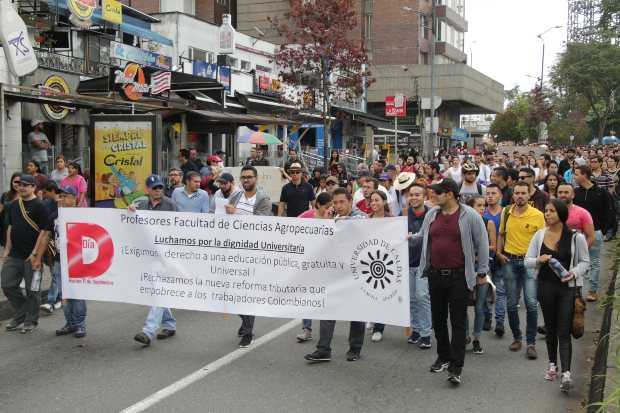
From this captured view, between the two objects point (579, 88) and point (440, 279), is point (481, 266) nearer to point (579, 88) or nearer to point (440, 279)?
point (440, 279)

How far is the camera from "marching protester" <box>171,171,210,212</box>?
931 cm

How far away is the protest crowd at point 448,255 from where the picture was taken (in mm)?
6387

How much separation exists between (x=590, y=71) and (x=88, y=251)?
4529cm

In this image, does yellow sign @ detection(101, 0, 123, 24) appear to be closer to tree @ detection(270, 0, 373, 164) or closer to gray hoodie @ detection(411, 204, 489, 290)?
tree @ detection(270, 0, 373, 164)

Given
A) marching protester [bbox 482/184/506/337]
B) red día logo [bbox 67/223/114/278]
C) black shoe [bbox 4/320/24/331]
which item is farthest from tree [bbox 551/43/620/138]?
black shoe [bbox 4/320/24/331]

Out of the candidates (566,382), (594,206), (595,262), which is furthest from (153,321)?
(594,206)

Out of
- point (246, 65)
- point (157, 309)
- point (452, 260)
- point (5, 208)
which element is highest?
point (246, 65)

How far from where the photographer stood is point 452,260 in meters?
6.46

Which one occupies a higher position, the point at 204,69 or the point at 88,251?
the point at 204,69

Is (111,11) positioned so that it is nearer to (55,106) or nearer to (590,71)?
(55,106)

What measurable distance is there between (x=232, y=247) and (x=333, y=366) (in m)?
1.62

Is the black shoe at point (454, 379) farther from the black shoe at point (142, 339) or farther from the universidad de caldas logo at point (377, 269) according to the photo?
the black shoe at point (142, 339)

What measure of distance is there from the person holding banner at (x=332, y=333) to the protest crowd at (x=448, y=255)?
0.04 feet

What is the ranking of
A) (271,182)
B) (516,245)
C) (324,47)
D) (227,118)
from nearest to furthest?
1. (516,245)
2. (271,182)
3. (227,118)
4. (324,47)
